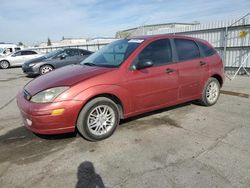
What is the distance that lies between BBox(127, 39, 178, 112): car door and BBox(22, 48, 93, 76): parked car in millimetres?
7726

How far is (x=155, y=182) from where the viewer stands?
258 centimetres

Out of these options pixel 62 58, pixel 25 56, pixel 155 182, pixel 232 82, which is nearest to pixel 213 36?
pixel 232 82

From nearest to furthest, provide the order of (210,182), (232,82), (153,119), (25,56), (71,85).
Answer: (210,182) < (71,85) < (153,119) < (232,82) < (25,56)

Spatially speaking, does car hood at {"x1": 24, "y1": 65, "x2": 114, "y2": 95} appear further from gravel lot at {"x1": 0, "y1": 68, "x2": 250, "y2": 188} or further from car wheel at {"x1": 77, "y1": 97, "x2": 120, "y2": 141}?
gravel lot at {"x1": 0, "y1": 68, "x2": 250, "y2": 188}

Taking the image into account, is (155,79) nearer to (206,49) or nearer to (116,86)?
(116,86)

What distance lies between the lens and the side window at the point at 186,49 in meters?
4.63

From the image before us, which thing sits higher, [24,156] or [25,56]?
[25,56]

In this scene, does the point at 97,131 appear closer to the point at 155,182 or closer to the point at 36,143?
the point at 36,143

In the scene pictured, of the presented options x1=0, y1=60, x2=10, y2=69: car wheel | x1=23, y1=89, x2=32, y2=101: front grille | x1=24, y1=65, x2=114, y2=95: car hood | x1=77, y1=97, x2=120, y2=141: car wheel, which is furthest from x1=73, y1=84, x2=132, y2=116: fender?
x1=0, y1=60, x2=10, y2=69: car wheel

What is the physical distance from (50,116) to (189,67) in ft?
9.56

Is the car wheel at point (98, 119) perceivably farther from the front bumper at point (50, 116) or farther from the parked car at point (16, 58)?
the parked car at point (16, 58)

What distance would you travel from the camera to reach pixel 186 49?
4785 millimetres

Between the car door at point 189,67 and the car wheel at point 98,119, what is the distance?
1.64 metres

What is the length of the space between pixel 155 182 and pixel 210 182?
62 centimetres
